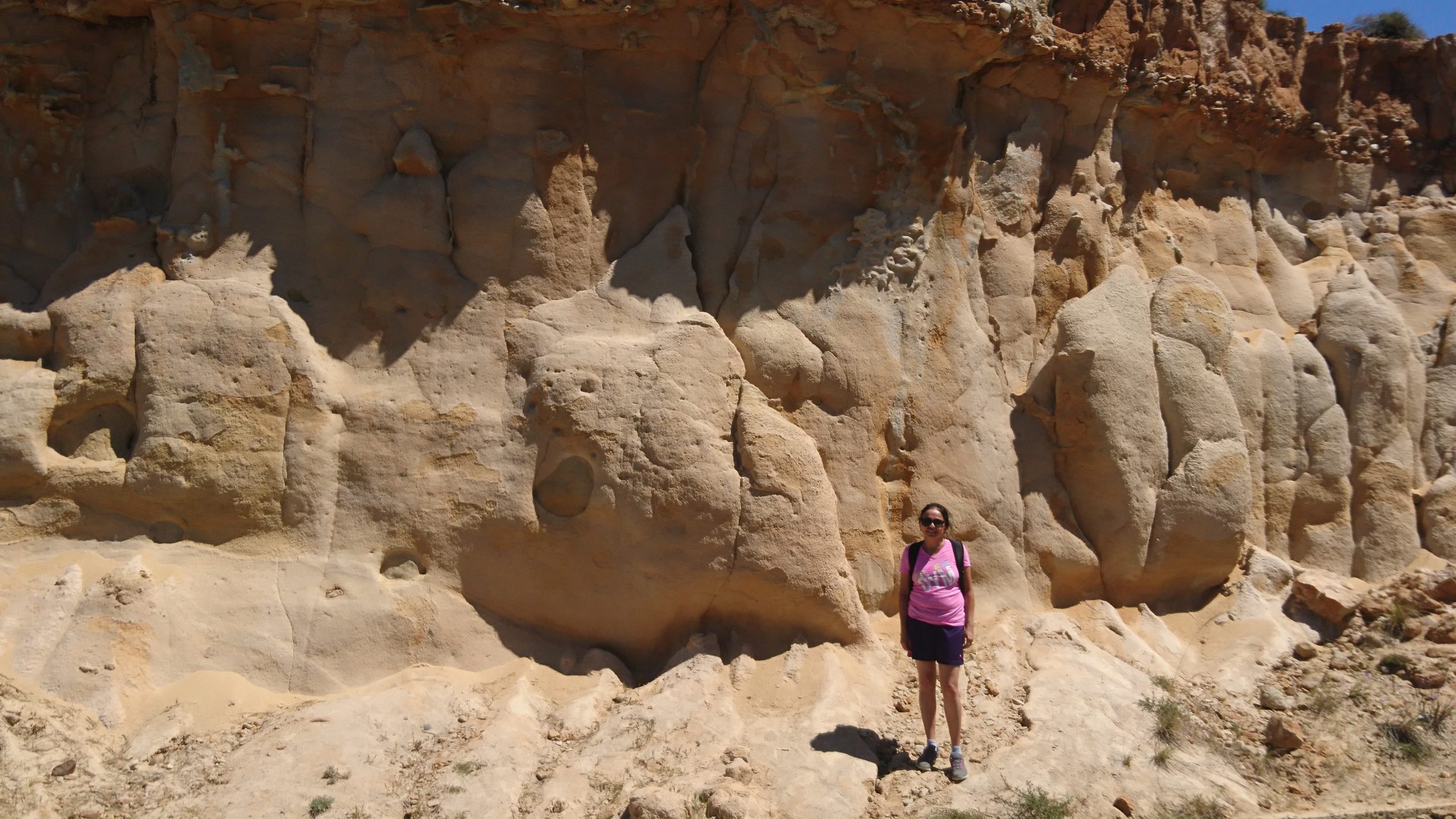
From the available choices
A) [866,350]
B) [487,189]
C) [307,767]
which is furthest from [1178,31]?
[307,767]

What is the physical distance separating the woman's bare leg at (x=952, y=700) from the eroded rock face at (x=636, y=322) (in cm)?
83

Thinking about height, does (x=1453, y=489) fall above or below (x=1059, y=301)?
below

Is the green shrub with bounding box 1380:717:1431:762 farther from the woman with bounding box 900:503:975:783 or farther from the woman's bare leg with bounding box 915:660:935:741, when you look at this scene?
the woman's bare leg with bounding box 915:660:935:741

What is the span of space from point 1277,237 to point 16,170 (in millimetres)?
7774

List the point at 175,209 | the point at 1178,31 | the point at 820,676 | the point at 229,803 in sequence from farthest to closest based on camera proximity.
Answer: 1. the point at 1178,31
2. the point at 175,209
3. the point at 820,676
4. the point at 229,803

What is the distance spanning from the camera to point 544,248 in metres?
5.43

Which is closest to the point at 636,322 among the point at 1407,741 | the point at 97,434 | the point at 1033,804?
the point at 97,434

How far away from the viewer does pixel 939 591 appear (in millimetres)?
4359

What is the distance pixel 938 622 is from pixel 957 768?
59 cm

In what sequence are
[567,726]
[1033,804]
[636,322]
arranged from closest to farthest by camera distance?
[1033,804] < [567,726] < [636,322]

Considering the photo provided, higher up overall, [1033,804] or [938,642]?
[938,642]

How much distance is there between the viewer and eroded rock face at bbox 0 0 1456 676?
198 inches

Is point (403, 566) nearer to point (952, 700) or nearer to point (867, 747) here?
point (867, 747)

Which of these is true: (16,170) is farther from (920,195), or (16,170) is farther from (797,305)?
(920,195)
